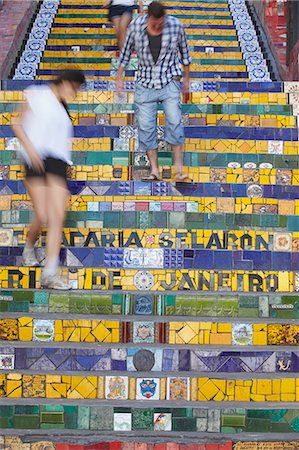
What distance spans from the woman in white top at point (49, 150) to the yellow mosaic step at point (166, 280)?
0.24 meters

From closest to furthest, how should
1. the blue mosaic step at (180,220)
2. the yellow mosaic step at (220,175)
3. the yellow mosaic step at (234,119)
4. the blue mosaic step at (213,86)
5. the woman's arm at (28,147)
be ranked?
the woman's arm at (28,147)
the blue mosaic step at (180,220)
the yellow mosaic step at (220,175)
the yellow mosaic step at (234,119)
the blue mosaic step at (213,86)

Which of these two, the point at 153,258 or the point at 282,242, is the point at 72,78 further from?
the point at 282,242

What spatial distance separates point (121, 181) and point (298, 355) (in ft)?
5.95

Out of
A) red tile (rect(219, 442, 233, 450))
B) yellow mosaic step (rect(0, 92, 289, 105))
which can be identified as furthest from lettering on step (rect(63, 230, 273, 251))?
yellow mosaic step (rect(0, 92, 289, 105))

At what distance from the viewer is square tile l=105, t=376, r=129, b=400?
4.11m

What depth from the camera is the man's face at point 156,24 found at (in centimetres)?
512

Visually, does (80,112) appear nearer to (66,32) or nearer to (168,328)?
(168,328)

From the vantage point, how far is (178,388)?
410 centimetres

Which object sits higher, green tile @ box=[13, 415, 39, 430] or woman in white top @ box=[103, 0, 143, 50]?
woman in white top @ box=[103, 0, 143, 50]

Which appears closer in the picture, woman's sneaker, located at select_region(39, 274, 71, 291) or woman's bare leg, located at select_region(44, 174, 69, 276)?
woman's bare leg, located at select_region(44, 174, 69, 276)

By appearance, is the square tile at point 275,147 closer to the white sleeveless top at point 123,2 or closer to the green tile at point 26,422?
the white sleeveless top at point 123,2

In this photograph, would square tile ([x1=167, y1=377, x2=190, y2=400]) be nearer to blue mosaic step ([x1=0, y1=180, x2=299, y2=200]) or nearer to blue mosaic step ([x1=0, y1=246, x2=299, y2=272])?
blue mosaic step ([x1=0, y1=246, x2=299, y2=272])

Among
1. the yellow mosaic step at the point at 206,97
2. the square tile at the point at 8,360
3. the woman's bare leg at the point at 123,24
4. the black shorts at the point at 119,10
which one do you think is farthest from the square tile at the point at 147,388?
the black shorts at the point at 119,10

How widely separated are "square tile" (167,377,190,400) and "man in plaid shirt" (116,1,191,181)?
1661 mm
